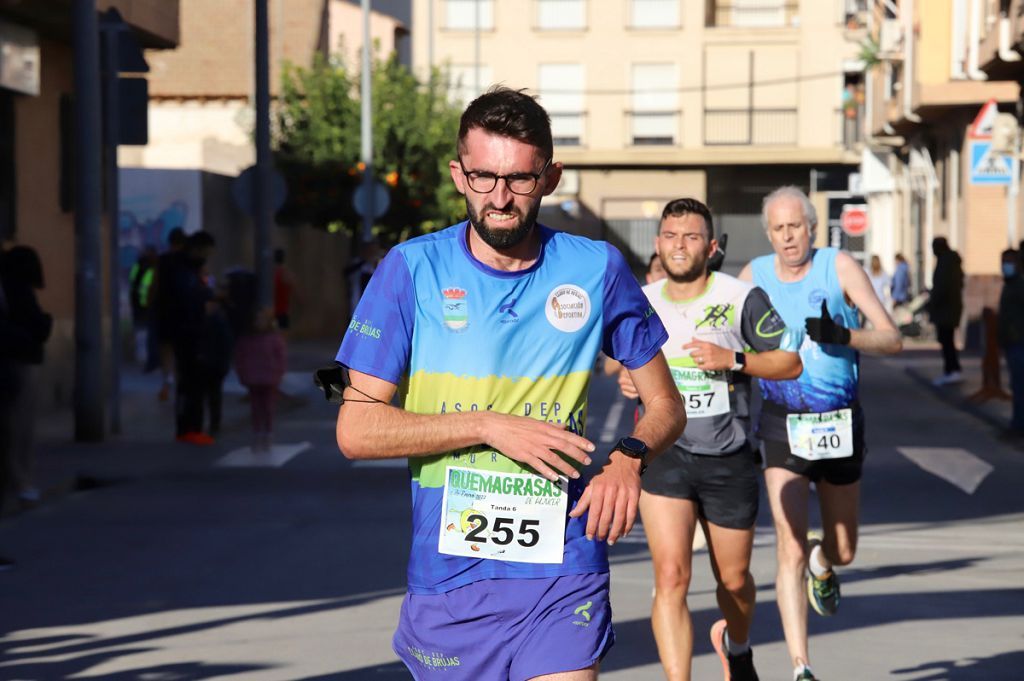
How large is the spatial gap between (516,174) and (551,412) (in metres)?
0.54

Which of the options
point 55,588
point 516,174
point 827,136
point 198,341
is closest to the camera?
point 516,174

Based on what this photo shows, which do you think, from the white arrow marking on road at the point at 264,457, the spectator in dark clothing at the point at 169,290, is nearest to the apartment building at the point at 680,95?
the spectator in dark clothing at the point at 169,290

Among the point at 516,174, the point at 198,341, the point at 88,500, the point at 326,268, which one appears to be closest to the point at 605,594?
the point at 516,174

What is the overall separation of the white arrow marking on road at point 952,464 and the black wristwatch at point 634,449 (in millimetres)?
10227

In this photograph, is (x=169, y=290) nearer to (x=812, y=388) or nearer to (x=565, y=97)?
(x=812, y=388)

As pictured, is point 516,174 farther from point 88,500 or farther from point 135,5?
point 135,5

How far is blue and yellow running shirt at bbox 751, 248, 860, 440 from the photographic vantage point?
748 centimetres

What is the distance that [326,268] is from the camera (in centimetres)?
4188

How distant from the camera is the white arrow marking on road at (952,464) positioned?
47.6 ft

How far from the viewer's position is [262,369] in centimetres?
1560

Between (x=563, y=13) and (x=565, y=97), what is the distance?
286 centimetres

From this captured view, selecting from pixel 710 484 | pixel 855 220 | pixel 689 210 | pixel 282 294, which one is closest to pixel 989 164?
pixel 282 294

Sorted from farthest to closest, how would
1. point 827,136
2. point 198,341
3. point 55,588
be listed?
point 827,136 < point 198,341 < point 55,588

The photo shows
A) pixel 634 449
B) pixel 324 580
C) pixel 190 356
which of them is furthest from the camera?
pixel 190 356
